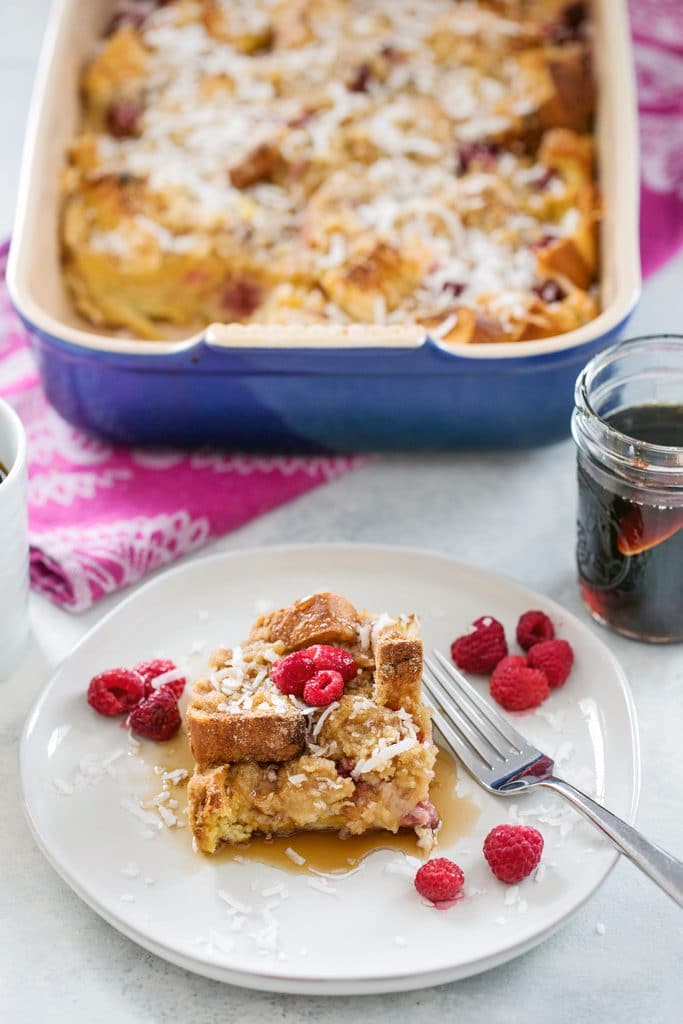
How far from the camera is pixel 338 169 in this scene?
11.0 feet

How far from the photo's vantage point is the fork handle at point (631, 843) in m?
1.91

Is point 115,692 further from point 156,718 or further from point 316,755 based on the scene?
point 316,755

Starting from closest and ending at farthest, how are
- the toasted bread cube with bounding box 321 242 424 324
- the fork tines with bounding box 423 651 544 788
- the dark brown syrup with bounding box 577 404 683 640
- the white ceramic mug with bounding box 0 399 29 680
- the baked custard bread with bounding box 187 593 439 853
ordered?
the baked custard bread with bounding box 187 593 439 853
the fork tines with bounding box 423 651 544 788
the white ceramic mug with bounding box 0 399 29 680
the dark brown syrup with bounding box 577 404 683 640
the toasted bread cube with bounding box 321 242 424 324

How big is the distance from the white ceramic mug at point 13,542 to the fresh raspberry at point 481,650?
0.74 meters

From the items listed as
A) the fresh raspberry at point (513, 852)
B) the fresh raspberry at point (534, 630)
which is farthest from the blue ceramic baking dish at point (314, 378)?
the fresh raspberry at point (513, 852)

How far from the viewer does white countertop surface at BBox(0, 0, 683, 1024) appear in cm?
195

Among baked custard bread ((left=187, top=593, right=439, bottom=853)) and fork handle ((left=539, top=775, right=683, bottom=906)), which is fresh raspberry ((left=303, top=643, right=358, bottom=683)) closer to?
baked custard bread ((left=187, top=593, right=439, bottom=853))

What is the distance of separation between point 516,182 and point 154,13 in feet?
3.69

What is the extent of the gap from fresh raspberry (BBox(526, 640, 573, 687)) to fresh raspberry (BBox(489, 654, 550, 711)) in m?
0.01

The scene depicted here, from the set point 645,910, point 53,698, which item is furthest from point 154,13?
point 645,910

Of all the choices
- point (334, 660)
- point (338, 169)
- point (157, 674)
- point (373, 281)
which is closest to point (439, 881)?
point (334, 660)

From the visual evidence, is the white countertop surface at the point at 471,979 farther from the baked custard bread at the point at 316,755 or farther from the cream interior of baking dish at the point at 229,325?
the cream interior of baking dish at the point at 229,325

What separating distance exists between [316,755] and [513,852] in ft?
1.03

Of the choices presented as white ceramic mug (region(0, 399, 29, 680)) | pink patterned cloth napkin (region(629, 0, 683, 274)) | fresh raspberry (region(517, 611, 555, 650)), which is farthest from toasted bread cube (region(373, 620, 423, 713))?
pink patterned cloth napkin (region(629, 0, 683, 274))
